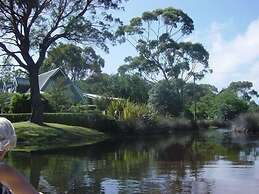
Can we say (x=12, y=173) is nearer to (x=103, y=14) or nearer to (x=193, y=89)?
(x=103, y=14)

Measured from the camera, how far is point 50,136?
105ft

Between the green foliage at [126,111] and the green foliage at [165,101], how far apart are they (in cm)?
1252

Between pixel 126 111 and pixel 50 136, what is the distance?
44.6 ft

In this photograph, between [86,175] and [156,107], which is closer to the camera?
[86,175]

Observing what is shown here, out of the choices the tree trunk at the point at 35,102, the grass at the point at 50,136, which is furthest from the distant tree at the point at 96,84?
the grass at the point at 50,136

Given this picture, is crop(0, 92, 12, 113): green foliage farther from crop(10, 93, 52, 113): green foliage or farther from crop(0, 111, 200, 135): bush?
crop(0, 111, 200, 135): bush

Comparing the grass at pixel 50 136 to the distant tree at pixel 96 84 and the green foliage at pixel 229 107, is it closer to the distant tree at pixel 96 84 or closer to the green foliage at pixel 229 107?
the green foliage at pixel 229 107

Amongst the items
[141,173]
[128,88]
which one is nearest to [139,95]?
[128,88]

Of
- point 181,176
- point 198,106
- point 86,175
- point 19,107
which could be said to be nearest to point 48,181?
point 86,175

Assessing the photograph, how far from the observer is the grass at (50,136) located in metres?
29.6

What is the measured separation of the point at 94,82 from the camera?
87.6 m

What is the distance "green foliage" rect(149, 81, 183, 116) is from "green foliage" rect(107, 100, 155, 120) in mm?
12520

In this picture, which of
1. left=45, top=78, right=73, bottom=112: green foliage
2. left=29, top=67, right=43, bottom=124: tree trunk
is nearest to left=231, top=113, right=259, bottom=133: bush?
left=45, top=78, right=73, bottom=112: green foliage

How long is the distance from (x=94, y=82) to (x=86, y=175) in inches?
2847
